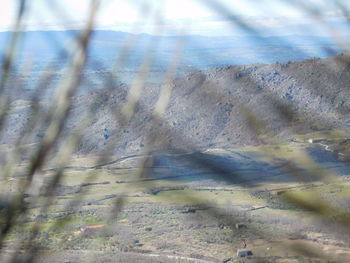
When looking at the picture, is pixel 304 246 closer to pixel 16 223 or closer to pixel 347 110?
pixel 347 110

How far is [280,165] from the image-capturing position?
1.68ft

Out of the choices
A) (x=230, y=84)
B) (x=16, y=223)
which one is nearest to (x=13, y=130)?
(x=16, y=223)

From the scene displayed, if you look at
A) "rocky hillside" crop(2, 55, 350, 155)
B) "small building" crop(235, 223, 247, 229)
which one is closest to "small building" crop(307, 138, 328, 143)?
"rocky hillside" crop(2, 55, 350, 155)

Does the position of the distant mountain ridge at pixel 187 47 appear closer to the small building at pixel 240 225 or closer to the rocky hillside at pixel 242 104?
the rocky hillside at pixel 242 104

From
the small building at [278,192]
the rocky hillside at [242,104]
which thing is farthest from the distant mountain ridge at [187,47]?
the small building at [278,192]

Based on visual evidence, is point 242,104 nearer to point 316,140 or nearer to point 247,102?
point 247,102

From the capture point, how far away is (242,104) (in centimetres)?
48

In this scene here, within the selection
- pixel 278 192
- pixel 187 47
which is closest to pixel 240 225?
pixel 278 192

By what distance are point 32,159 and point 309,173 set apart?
232 mm

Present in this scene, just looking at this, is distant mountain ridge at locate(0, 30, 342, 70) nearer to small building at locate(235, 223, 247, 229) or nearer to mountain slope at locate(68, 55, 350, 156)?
mountain slope at locate(68, 55, 350, 156)

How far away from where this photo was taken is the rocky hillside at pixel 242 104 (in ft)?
1.59

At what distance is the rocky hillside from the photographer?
49cm

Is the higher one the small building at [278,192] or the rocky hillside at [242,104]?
the rocky hillside at [242,104]

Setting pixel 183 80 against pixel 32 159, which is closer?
pixel 32 159
